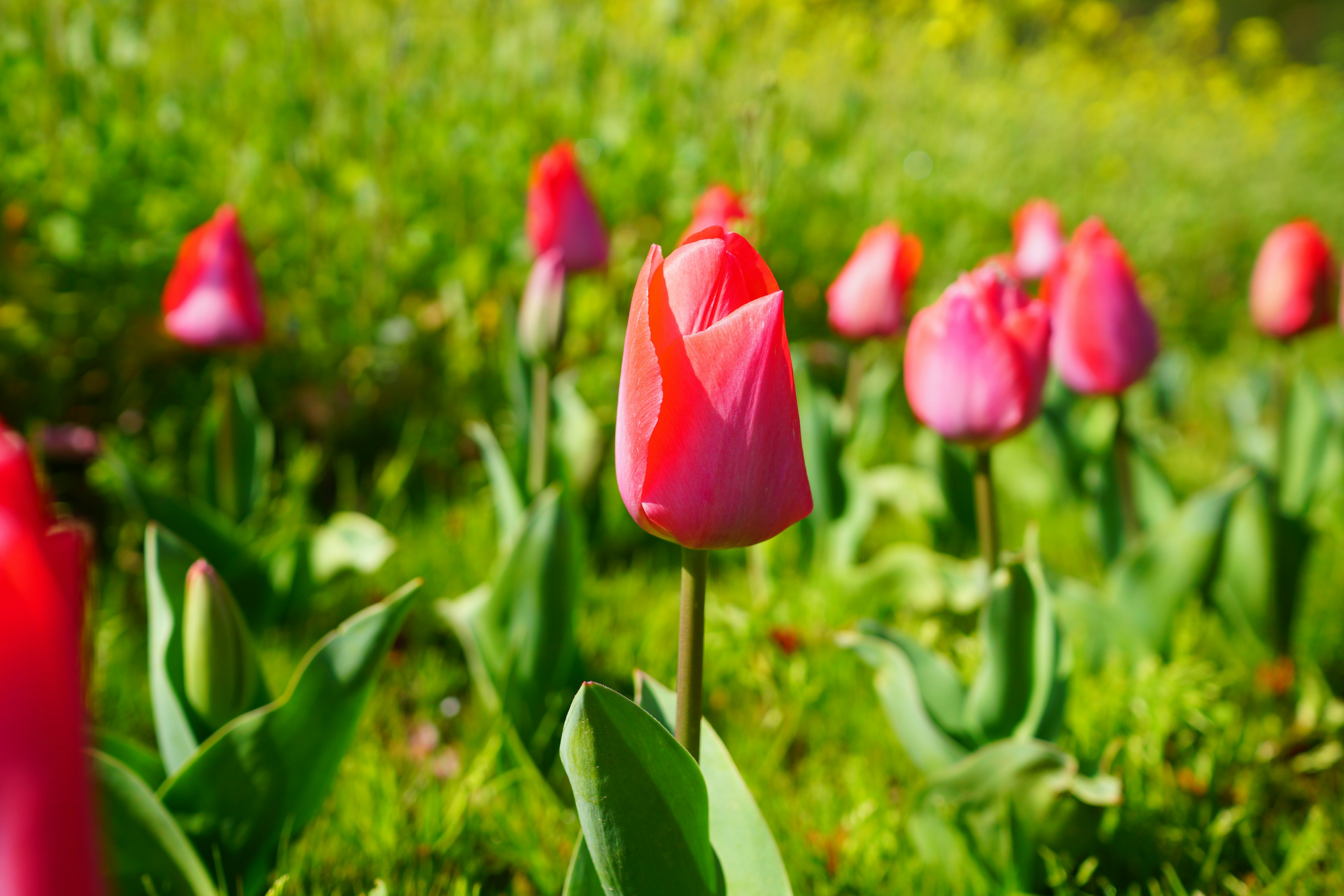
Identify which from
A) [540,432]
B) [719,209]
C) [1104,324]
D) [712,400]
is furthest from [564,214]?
[712,400]

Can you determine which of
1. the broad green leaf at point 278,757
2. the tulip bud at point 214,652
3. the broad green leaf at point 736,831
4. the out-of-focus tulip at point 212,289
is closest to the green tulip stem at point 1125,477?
the broad green leaf at point 736,831

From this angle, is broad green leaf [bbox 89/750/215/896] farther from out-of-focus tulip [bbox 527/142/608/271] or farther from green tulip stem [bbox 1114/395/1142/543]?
green tulip stem [bbox 1114/395/1142/543]

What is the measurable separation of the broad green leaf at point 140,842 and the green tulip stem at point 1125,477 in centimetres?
131

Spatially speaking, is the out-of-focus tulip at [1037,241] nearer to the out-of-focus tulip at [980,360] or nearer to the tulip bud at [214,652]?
the out-of-focus tulip at [980,360]

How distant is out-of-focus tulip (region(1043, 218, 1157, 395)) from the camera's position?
53.4 inches

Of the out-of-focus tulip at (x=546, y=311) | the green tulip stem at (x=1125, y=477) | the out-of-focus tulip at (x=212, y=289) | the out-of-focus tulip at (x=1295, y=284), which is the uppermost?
the out-of-focus tulip at (x=212, y=289)

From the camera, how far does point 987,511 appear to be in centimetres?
117

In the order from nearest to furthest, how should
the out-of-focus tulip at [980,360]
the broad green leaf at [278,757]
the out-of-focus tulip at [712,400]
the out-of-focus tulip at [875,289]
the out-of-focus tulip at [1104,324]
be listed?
1. the out-of-focus tulip at [712,400]
2. the broad green leaf at [278,757]
3. the out-of-focus tulip at [980,360]
4. the out-of-focus tulip at [1104,324]
5. the out-of-focus tulip at [875,289]

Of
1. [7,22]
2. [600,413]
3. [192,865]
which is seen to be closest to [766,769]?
[192,865]

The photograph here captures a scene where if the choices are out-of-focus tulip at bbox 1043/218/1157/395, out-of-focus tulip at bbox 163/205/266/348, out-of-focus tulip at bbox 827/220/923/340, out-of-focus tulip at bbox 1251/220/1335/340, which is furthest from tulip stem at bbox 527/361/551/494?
out-of-focus tulip at bbox 1251/220/1335/340

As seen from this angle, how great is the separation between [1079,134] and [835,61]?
1.79 metres

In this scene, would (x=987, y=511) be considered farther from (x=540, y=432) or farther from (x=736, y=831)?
(x=540, y=432)

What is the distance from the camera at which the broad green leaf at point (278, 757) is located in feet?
2.92

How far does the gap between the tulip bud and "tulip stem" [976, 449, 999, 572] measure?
2.68ft
